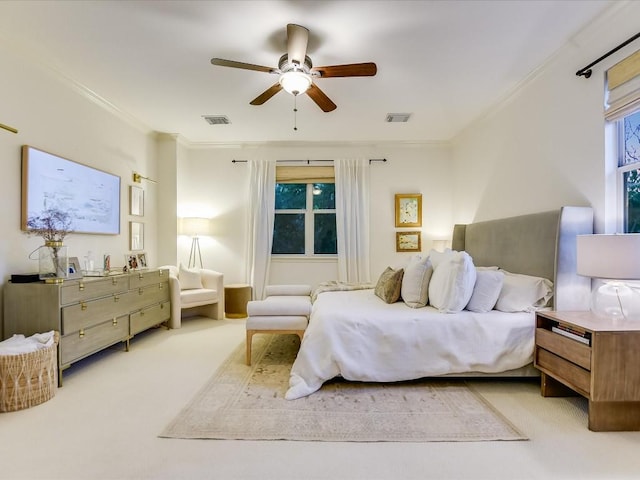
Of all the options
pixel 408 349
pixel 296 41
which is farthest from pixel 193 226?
pixel 408 349

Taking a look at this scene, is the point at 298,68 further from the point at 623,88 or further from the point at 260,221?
the point at 260,221

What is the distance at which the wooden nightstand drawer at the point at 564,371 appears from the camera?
2000 mm

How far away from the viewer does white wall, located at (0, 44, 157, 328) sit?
9.05 feet

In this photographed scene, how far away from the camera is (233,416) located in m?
2.16

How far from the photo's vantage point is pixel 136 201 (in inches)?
178

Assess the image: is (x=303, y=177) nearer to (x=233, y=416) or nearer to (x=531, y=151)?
(x=531, y=151)

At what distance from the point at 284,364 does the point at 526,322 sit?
6.65 ft

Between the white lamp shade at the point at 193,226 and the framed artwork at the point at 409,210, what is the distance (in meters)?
3.03

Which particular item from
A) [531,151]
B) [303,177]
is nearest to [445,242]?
[531,151]

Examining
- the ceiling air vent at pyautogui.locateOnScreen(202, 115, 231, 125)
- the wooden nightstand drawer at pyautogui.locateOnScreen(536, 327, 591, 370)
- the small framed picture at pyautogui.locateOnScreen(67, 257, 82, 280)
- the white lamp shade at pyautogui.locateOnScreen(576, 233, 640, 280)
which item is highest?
the ceiling air vent at pyautogui.locateOnScreen(202, 115, 231, 125)

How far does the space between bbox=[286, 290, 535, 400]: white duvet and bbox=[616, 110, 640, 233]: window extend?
0.98 metres

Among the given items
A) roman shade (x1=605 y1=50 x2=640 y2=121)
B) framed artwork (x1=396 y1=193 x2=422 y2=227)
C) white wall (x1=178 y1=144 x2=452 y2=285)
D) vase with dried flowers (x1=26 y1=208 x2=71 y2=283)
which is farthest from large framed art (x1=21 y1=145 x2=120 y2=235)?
roman shade (x1=605 y1=50 x2=640 y2=121)

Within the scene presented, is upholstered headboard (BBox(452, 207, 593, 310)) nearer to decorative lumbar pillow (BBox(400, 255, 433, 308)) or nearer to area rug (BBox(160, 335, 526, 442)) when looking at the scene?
decorative lumbar pillow (BBox(400, 255, 433, 308))

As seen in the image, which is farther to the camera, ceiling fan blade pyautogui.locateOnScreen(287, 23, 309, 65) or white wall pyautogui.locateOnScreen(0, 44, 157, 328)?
white wall pyautogui.locateOnScreen(0, 44, 157, 328)
